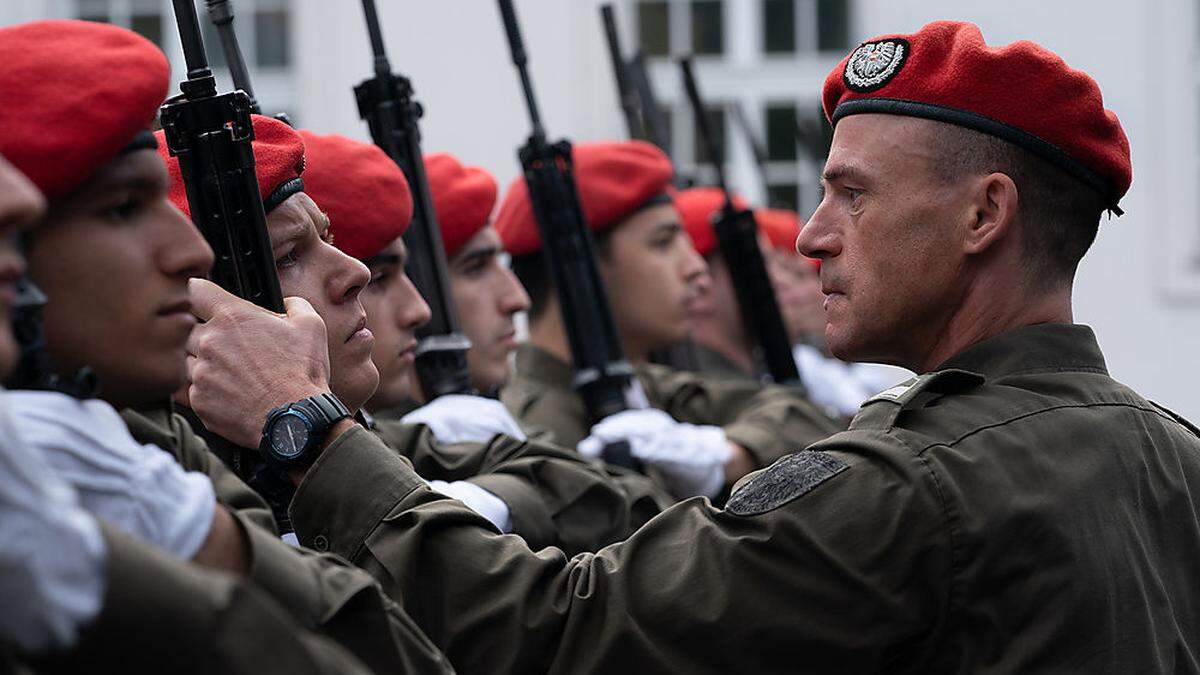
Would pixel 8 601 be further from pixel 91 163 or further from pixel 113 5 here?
pixel 113 5

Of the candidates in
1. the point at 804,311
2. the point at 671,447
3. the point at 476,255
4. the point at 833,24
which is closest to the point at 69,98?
the point at 476,255

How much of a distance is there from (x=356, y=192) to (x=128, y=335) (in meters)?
1.77

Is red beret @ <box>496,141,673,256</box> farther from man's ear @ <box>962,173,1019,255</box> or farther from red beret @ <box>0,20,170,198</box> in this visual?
red beret @ <box>0,20,170,198</box>

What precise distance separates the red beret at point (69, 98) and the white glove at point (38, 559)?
1.36 ft

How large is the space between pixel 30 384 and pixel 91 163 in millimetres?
239

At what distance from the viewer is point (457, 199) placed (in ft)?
15.8

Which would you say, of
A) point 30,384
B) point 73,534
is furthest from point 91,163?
point 73,534

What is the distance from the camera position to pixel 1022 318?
9.57ft

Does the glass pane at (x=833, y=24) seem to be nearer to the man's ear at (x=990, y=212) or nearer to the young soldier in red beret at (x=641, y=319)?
the young soldier in red beret at (x=641, y=319)

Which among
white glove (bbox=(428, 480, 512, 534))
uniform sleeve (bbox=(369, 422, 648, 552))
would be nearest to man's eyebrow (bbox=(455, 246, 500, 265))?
uniform sleeve (bbox=(369, 422, 648, 552))

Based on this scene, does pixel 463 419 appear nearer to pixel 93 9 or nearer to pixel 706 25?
pixel 93 9

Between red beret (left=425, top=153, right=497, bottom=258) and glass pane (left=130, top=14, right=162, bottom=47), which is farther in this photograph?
glass pane (left=130, top=14, right=162, bottom=47)

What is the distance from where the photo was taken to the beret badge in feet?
9.66

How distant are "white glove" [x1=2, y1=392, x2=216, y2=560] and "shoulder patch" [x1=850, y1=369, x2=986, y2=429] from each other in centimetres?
120
